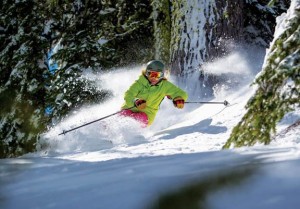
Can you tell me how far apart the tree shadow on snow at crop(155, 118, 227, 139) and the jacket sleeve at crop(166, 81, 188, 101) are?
4.57ft

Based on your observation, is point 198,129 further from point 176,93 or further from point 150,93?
point 150,93

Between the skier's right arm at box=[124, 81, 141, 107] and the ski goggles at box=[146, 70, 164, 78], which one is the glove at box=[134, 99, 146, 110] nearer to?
the skier's right arm at box=[124, 81, 141, 107]

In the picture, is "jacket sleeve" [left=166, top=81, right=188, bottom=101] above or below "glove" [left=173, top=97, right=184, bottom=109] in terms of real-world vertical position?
above

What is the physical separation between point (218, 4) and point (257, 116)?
6173 mm

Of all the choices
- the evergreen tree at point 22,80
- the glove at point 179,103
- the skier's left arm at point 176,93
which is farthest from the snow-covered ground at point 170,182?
the evergreen tree at point 22,80

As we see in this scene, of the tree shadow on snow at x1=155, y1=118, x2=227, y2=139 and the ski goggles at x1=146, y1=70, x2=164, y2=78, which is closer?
the tree shadow on snow at x1=155, y1=118, x2=227, y2=139

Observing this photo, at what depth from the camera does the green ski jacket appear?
8.39 meters

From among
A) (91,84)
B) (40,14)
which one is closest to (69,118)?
(91,84)

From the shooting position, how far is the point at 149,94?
340 inches

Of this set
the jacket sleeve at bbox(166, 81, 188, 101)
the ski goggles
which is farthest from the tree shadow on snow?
the ski goggles

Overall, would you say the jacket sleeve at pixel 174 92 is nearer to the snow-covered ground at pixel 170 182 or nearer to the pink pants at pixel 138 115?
the pink pants at pixel 138 115

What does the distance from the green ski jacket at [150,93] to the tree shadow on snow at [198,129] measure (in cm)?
156

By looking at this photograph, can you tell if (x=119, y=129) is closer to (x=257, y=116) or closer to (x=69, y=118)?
(x=69, y=118)

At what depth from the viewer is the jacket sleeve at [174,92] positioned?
8367mm
